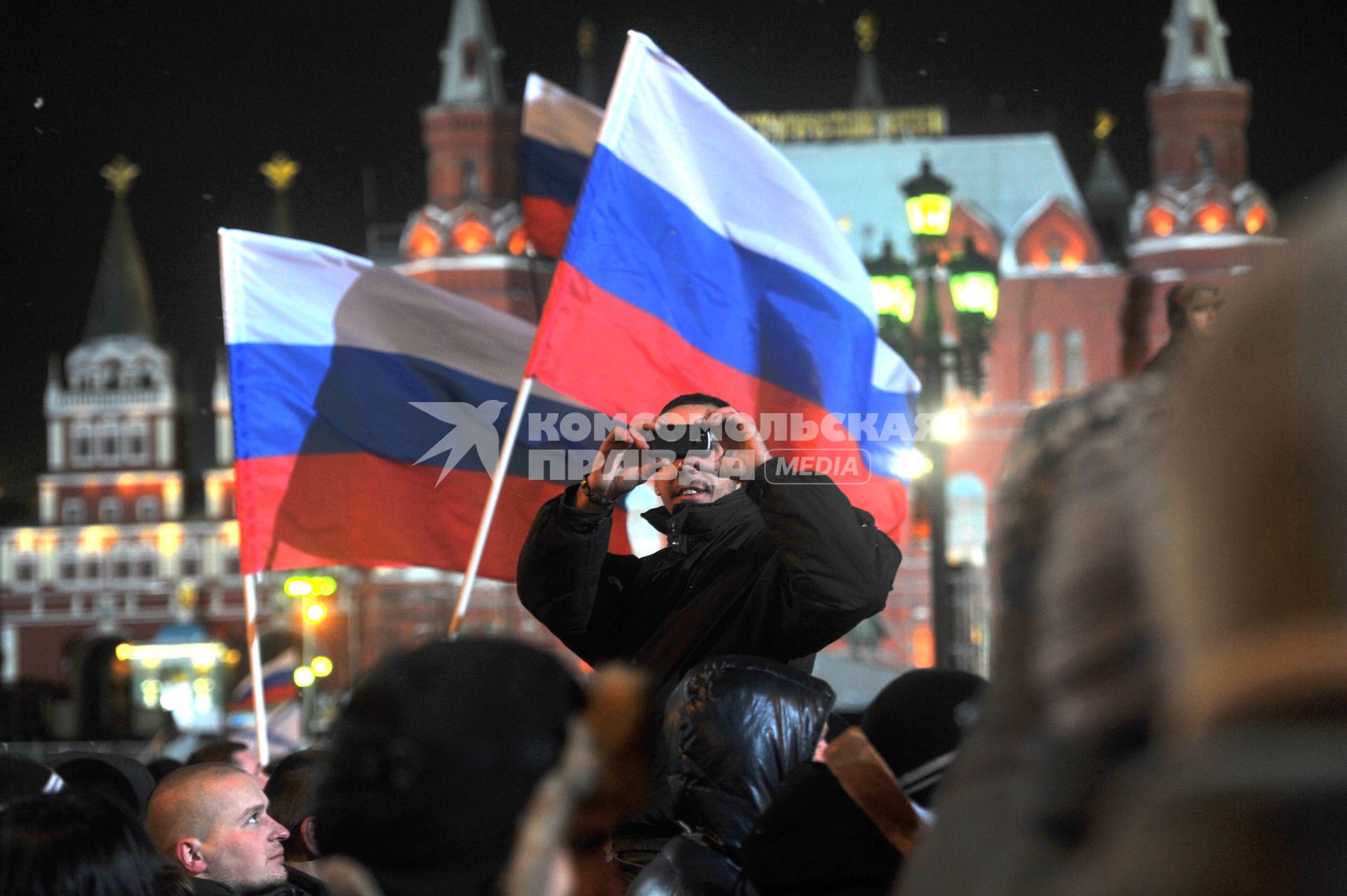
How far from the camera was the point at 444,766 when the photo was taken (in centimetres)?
103

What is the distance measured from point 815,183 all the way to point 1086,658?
1747 inches

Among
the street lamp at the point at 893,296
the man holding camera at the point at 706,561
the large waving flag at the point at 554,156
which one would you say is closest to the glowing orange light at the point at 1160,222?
the street lamp at the point at 893,296

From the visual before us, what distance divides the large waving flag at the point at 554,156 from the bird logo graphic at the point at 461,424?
44.8 inches

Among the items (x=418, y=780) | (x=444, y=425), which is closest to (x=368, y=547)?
(x=444, y=425)

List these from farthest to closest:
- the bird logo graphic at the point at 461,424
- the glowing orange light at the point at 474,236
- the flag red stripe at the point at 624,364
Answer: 1. the glowing orange light at the point at 474,236
2. the bird logo graphic at the point at 461,424
3. the flag red stripe at the point at 624,364

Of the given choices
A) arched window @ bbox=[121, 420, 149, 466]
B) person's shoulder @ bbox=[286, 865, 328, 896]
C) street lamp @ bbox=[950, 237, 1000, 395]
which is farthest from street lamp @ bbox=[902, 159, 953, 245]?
arched window @ bbox=[121, 420, 149, 466]

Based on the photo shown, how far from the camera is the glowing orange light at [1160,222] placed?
4238 cm

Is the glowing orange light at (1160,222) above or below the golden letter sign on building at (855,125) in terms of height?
below

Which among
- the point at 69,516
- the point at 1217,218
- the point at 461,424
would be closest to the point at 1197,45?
the point at 1217,218

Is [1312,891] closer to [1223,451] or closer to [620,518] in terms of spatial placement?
[1223,451]

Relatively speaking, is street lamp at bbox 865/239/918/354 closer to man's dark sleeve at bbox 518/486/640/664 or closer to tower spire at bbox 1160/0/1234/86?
man's dark sleeve at bbox 518/486/640/664

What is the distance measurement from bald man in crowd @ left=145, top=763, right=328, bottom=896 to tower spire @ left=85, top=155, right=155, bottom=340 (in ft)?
184

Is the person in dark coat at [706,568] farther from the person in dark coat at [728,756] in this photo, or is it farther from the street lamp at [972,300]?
the street lamp at [972,300]

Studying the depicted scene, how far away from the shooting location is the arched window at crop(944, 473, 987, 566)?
41.1 m
